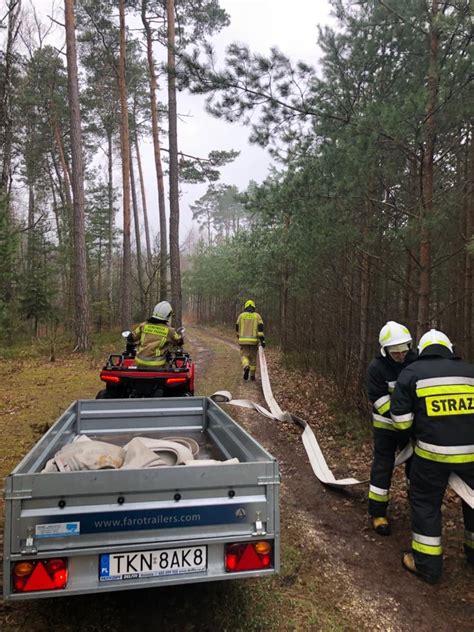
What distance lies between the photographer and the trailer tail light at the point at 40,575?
2.35 metres

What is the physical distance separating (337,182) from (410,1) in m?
2.40

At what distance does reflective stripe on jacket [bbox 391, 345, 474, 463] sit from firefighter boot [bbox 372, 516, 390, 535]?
3.58 ft

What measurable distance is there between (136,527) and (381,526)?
282 cm

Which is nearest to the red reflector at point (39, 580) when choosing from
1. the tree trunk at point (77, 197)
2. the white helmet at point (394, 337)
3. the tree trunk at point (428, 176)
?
the white helmet at point (394, 337)

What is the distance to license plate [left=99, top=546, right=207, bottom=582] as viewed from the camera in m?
2.46

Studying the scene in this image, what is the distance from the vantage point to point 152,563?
2.54 m

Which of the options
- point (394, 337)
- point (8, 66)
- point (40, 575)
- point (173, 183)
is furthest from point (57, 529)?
point (8, 66)

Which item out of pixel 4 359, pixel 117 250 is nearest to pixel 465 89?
pixel 4 359

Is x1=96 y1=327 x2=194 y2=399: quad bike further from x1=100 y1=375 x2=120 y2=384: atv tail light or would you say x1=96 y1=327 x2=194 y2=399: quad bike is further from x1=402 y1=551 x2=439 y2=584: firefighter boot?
x1=402 y1=551 x2=439 y2=584: firefighter boot

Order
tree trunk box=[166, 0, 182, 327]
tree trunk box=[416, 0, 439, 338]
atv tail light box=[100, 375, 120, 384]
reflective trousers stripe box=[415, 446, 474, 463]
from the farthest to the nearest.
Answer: tree trunk box=[166, 0, 182, 327] < atv tail light box=[100, 375, 120, 384] < tree trunk box=[416, 0, 439, 338] < reflective trousers stripe box=[415, 446, 474, 463]

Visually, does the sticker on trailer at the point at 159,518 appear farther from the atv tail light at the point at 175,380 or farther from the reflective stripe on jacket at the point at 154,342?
the reflective stripe on jacket at the point at 154,342

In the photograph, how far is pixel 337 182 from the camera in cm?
676

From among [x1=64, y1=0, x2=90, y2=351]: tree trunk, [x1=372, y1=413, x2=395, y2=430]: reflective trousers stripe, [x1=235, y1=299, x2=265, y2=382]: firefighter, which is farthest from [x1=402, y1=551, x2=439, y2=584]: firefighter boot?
[x1=64, y1=0, x2=90, y2=351]: tree trunk

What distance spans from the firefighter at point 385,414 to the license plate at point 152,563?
2.45m
